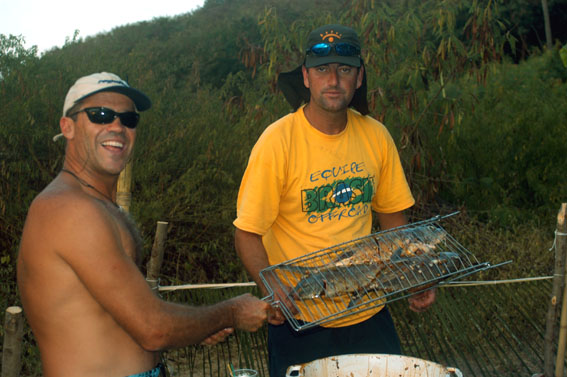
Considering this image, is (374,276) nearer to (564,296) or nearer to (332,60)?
(332,60)

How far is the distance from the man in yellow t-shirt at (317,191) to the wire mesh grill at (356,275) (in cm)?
21

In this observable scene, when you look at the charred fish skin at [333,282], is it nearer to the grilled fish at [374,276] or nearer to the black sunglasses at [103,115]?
the grilled fish at [374,276]

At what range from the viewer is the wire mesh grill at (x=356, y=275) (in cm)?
245

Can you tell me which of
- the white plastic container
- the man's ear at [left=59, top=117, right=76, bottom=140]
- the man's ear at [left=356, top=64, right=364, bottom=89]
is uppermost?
the man's ear at [left=356, top=64, right=364, bottom=89]

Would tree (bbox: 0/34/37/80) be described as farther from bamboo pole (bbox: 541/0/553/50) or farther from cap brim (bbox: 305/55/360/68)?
bamboo pole (bbox: 541/0/553/50)

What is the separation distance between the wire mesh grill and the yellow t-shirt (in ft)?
0.76

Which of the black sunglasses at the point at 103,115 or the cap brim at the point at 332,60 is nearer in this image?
the black sunglasses at the point at 103,115

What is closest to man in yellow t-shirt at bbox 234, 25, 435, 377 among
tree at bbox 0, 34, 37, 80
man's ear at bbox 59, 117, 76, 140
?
man's ear at bbox 59, 117, 76, 140

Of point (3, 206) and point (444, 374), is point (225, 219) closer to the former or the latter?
point (3, 206)

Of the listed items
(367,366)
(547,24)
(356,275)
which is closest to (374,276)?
(356,275)

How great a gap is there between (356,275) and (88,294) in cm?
110

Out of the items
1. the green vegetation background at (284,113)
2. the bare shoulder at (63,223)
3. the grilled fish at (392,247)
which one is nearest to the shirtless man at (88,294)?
the bare shoulder at (63,223)

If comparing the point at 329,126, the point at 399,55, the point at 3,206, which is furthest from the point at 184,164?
the point at 329,126

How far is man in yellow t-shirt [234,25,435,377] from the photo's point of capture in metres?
2.84
